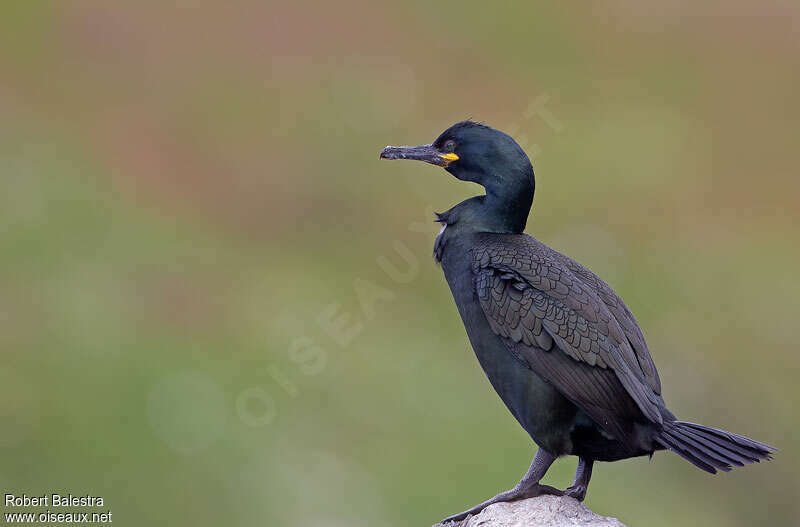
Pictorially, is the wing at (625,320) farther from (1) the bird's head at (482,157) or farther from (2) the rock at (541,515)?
(2) the rock at (541,515)

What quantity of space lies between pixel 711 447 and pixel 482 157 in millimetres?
2095

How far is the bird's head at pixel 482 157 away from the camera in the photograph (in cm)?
618

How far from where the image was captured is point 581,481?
612 cm

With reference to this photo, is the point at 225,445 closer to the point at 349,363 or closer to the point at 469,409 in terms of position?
the point at 349,363

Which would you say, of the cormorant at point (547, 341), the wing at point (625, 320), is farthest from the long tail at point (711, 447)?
the wing at point (625, 320)

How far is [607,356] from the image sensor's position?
223 inches

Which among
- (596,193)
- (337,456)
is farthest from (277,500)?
(596,193)

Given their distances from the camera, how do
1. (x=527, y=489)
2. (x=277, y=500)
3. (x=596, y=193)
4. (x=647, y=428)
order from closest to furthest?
(x=647, y=428)
(x=527, y=489)
(x=277, y=500)
(x=596, y=193)

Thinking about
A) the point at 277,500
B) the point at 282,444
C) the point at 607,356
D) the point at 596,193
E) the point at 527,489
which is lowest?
the point at 527,489

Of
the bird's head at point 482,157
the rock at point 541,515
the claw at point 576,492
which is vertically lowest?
the rock at point 541,515

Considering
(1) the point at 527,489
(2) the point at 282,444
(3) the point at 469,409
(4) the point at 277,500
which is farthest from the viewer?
(3) the point at 469,409

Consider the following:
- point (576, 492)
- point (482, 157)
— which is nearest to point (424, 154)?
point (482, 157)

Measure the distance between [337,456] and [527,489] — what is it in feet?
20.5

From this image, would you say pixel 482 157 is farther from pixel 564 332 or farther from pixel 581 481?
pixel 581 481
